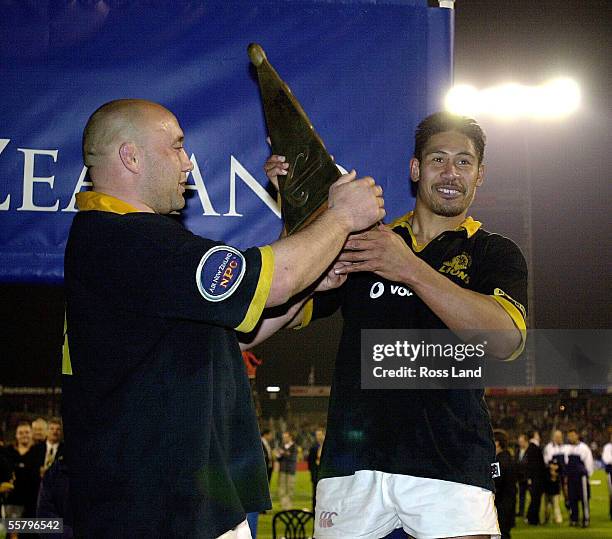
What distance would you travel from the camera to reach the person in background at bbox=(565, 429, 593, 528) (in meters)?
14.2

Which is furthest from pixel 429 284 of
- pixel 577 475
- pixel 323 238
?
pixel 577 475

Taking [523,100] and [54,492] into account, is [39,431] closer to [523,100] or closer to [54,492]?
[54,492]

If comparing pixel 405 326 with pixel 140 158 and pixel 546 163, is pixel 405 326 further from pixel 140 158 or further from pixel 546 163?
pixel 546 163

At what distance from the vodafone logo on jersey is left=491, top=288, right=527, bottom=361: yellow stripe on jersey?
0.29 m

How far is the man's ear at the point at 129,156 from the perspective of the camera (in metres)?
2.20

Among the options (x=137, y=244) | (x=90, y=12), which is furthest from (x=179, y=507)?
(x=90, y=12)

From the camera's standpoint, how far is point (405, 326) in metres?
2.74

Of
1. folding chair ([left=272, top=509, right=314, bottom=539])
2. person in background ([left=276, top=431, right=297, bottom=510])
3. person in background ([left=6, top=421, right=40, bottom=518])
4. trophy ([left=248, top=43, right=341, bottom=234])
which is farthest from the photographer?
person in background ([left=276, top=431, right=297, bottom=510])

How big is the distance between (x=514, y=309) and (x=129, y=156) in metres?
1.27

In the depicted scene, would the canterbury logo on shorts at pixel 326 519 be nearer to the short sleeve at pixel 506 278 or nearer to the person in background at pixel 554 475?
the short sleeve at pixel 506 278

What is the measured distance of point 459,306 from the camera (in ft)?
8.29

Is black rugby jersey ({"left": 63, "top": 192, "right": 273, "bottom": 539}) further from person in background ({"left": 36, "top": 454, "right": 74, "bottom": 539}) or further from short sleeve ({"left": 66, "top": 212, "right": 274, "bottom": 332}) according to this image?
person in background ({"left": 36, "top": 454, "right": 74, "bottom": 539})

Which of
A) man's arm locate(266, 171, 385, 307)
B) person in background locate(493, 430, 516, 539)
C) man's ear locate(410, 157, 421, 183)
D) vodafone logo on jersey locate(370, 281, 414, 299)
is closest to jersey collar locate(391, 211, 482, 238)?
man's ear locate(410, 157, 421, 183)

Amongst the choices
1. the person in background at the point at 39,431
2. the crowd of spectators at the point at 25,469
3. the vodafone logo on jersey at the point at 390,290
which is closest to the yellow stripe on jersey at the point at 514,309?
the vodafone logo on jersey at the point at 390,290
